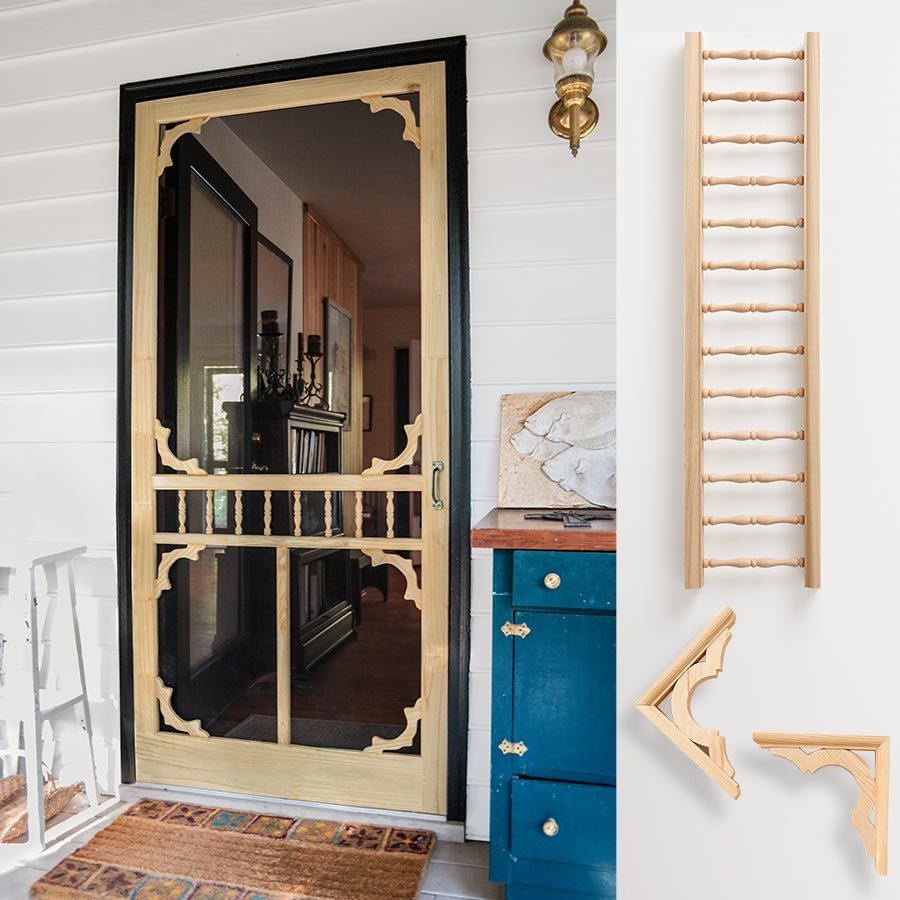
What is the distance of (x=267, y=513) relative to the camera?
7.29ft

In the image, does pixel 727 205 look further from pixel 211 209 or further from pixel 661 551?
pixel 211 209

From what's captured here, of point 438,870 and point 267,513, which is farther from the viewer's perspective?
point 267,513

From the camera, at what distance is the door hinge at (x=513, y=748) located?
5.08 feet

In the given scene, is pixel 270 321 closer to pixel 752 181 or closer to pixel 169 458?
pixel 169 458

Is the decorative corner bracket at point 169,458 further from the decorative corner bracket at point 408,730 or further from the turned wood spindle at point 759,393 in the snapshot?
the turned wood spindle at point 759,393

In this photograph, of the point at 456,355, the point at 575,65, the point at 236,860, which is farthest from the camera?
the point at 456,355

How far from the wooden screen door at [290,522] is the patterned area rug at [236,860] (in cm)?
13

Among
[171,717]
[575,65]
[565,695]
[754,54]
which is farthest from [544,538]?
[171,717]

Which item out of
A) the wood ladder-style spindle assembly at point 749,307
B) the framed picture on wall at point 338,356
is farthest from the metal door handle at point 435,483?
the wood ladder-style spindle assembly at point 749,307

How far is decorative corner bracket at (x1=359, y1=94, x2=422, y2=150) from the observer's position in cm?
210

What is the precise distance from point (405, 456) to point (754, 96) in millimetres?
1355

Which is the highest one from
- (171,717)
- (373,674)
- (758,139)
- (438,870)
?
(758,139)

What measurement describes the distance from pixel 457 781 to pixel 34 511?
171cm

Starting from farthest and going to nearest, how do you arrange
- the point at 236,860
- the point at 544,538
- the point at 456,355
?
1. the point at 456,355
2. the point at 236,860
3. the point at 544,538
